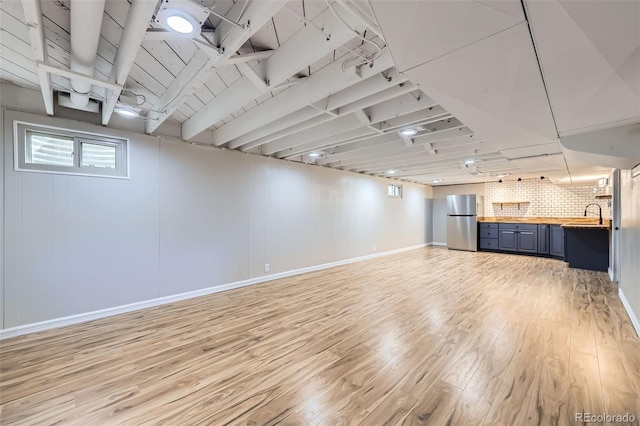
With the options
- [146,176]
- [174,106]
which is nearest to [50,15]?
[174,106]

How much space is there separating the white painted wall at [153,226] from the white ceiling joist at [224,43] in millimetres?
1319

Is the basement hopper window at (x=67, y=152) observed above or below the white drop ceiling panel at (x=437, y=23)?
below

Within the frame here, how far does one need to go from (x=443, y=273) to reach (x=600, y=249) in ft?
11.0

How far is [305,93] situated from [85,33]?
5.01 ft

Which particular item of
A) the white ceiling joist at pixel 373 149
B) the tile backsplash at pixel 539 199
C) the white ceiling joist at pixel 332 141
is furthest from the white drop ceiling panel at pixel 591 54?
the tile backsplash at pixel 539 199

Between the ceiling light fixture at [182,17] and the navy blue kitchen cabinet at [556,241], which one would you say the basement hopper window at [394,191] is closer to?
the navy blue kitchen cabinet at [556,241]

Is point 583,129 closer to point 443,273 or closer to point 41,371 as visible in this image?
point 443,273

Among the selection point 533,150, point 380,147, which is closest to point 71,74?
point 380,147

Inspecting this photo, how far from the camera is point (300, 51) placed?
1.85 meters

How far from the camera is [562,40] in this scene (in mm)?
1128

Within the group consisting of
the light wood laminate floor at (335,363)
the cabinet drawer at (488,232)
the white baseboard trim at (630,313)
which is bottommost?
the light wood laminate floor at (335,363)

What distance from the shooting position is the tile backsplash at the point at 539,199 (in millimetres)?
6977

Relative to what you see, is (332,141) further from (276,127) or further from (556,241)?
(556,241)

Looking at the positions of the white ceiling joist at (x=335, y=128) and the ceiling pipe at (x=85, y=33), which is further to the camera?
the white ceiling joist at (x=335, y=128)
